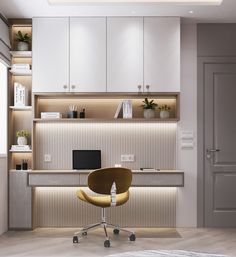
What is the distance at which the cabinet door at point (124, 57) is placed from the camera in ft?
18.1

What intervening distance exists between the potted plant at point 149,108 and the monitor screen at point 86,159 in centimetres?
77

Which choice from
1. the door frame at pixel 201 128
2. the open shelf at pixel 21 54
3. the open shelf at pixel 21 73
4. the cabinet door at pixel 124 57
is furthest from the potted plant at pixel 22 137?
the door frame at pixel 201 128

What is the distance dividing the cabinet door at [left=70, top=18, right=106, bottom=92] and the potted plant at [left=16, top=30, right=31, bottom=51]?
61 cm

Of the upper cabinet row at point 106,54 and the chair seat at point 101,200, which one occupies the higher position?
the upper cabinet row at point 106,54

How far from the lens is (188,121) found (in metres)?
5.86

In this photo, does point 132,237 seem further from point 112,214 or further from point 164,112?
point 164,112

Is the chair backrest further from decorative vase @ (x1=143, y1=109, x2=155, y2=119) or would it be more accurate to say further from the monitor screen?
decorative vase @ (x1=143, y1=109, x2=155, y2=119)

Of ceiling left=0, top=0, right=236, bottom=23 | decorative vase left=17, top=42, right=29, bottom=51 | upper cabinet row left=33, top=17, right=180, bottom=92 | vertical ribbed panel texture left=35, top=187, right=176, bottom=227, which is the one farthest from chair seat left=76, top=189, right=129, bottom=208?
ceiling left=0, top=0, right=236, bottom=23

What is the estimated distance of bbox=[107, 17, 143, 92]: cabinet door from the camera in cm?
552

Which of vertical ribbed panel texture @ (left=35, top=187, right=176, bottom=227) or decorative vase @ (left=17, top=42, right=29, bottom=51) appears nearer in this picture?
decorative vase @ (left=17, top=42, right=29, bottom=51)

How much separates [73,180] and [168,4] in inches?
92.8

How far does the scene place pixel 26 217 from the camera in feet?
18.2

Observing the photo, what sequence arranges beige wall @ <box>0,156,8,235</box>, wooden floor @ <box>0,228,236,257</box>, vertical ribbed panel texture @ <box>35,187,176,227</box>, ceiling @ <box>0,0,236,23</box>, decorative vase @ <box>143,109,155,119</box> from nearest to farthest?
wooden floor @ <box>0,228,236,257</box>, ceiling @ <box>0,0,236,23</box>, beige wall @ <box>0,156,8,235</box>, decorative vase @ <box>143,109,155,119</box>, vertical ribbed panel texture @ <box>35,187,176,227</box>

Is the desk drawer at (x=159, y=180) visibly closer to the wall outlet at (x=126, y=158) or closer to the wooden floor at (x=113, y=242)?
the wall outlet at (x=126, y=158)
